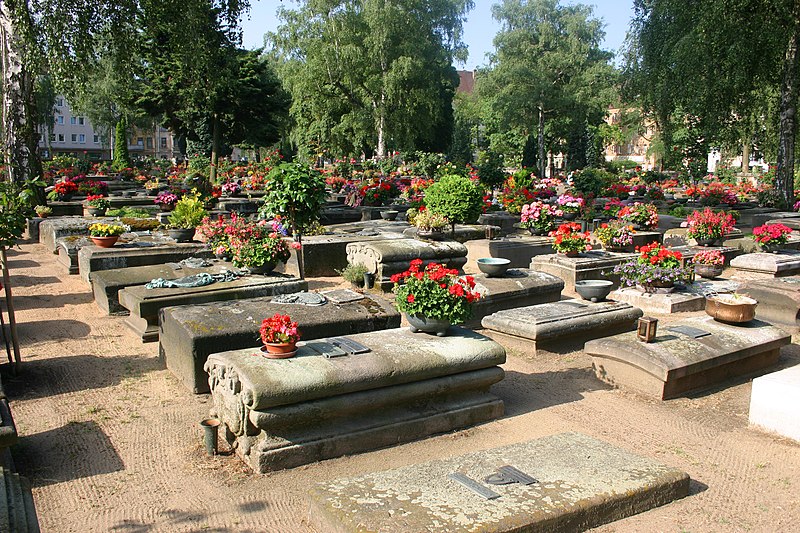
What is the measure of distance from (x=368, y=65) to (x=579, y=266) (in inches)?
1065

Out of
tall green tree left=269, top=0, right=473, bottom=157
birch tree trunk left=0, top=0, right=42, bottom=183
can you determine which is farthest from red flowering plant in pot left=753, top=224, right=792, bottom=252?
tall green tree left=269, top=0, right=473, bottom=157

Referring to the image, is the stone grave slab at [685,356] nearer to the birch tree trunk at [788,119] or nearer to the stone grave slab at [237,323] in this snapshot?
the stone grave slab at [237,323]

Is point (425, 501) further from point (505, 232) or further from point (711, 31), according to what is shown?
point (711, 31)

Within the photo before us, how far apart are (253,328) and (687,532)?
4.19 m

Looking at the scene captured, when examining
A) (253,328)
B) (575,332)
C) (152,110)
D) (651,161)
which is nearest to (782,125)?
(575,332)

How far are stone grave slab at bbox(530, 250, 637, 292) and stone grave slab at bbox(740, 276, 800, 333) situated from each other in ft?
7.60

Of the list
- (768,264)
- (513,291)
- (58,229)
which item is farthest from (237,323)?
(768,264)

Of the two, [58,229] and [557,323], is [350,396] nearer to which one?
[557,323]

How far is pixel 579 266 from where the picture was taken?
37.6 ft

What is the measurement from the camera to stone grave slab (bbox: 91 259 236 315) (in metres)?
9.14

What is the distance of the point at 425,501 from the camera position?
13.1ft

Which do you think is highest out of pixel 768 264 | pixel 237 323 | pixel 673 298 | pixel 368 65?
pixel 368 65

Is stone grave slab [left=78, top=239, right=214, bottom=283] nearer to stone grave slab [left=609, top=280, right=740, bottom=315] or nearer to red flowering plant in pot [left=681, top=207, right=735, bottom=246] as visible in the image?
stone grave slab [left=609, top=280, right=740, bottom=315]

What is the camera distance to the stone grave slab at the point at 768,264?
39.7 feet
